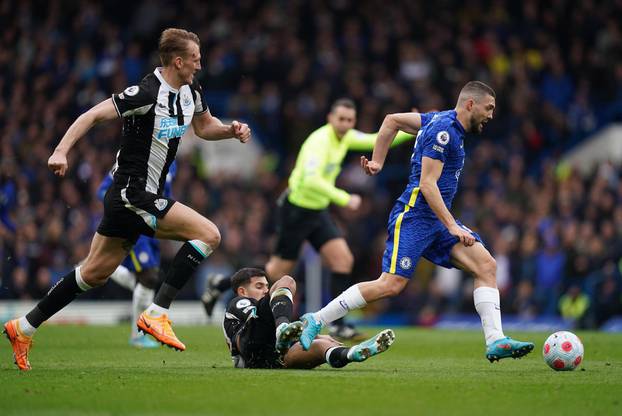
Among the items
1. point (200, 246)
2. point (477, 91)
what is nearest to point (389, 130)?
point (477, 91)

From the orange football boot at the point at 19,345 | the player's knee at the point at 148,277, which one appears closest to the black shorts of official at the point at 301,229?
the player's knee at the point at 148,277

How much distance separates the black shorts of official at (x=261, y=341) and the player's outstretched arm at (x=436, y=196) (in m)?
1.56

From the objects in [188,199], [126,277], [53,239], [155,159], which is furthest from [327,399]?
[188,199]

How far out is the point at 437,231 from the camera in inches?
368

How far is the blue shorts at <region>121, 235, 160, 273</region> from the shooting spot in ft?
41.2

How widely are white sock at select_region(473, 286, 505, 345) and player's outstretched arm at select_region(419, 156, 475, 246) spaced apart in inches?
20.5

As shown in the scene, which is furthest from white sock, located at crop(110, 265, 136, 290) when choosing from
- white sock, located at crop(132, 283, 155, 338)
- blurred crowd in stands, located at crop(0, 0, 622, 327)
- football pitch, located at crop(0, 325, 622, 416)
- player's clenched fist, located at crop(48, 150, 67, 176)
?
player's clenched fist, located at crop(48, 150, 67, 176)

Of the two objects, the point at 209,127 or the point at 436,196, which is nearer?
→ the point at 436,196

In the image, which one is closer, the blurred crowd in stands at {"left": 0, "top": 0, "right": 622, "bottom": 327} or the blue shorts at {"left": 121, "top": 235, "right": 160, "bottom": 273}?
the blue shorts at {"left": 121, "top": 235, "right": 160, "bottom": 273}

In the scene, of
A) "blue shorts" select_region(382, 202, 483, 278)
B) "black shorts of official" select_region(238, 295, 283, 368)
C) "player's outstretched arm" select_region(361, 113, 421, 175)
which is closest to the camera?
"black shorts of official" select_region(238, 295, 283, 368)

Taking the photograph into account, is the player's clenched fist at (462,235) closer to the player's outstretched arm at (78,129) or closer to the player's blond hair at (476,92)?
the player's blond hair at (476,92)

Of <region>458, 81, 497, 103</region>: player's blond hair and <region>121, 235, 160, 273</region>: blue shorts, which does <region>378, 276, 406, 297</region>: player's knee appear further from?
<region>121, 235, 160, 273</region>: blue shorts

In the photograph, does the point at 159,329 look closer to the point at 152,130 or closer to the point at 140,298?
the point at 152,130

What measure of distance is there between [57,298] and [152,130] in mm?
1564
